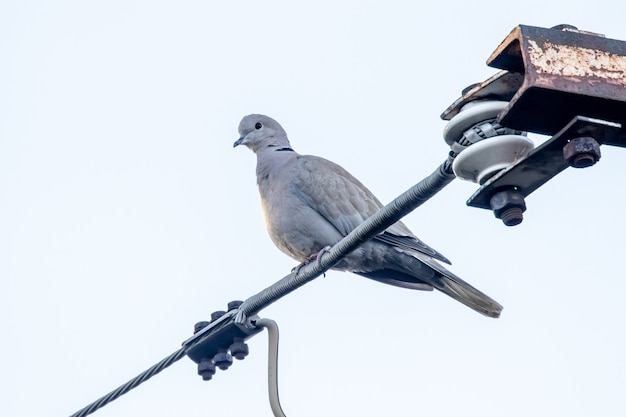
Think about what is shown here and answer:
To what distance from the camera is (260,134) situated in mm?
7418

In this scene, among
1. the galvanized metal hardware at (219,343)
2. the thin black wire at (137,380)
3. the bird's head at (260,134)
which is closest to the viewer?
the thin black wire at (137,380)

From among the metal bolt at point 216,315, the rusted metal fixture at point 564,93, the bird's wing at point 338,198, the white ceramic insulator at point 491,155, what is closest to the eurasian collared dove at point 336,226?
the bird's wing at point 338,198

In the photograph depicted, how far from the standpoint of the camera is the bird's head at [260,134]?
24.2 feet

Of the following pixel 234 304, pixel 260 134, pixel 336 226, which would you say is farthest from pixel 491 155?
pixel 260 134

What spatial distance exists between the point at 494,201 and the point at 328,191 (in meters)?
3.73

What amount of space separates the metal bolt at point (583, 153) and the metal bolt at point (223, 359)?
1829mm

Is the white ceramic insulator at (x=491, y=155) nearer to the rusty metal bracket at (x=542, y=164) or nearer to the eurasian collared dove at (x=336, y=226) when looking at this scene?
the rusty metal bracket at (x=542, y=164)

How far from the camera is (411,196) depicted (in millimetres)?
3342

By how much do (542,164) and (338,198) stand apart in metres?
3.83

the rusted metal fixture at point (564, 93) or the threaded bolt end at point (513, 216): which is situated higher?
the rusted metal fixture at point (564, 93)

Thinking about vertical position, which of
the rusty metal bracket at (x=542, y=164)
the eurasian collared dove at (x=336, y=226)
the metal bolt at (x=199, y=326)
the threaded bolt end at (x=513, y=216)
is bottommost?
the threaded bolt end at (x=513, y=216)

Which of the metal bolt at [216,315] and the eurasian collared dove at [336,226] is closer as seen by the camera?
the metal bolt at [216,315]

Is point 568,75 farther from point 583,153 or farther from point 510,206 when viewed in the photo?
point 510,206

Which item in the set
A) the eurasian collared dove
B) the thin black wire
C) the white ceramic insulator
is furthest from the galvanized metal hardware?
the eurasian collared dove
